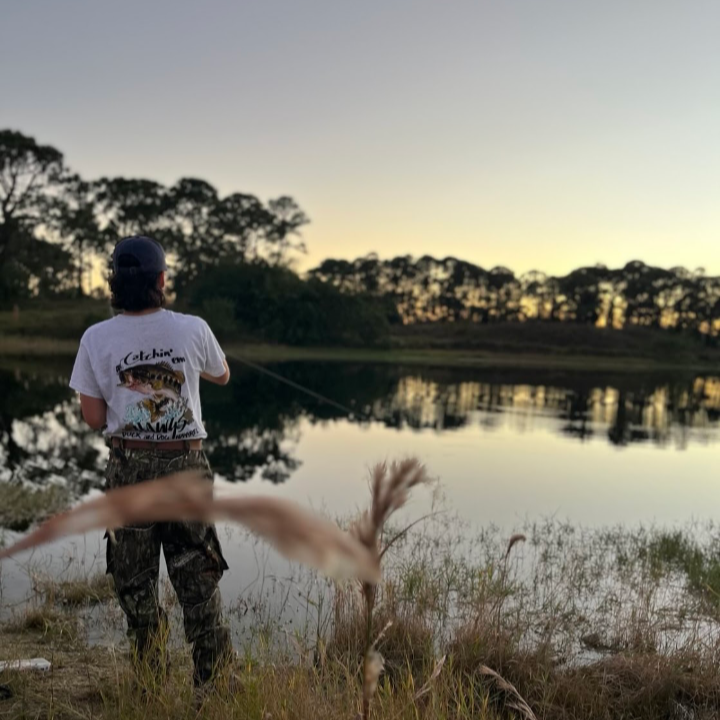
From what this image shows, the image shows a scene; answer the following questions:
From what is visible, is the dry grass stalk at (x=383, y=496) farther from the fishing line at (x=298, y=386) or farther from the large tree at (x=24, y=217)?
the large tree at (x=24, y=217)

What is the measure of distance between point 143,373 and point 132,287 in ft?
1.07

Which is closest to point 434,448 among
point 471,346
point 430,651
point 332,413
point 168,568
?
point 332,413

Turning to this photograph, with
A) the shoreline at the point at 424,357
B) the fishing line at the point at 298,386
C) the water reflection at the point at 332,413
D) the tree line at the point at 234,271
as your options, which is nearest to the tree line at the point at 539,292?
the tree line at the point at 234,271

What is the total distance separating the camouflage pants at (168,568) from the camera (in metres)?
2.56

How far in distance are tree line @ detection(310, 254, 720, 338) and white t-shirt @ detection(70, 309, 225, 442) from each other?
2581 inches

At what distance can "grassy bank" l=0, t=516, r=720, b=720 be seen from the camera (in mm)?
2329

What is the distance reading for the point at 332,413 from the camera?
19.1 meters

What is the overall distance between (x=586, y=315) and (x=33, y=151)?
53.0 meters

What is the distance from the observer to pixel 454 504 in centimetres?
916

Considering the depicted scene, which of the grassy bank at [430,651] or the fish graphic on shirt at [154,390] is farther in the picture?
the fish graphic on shirt at [154,390]

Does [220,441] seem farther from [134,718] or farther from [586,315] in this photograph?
[586,315]

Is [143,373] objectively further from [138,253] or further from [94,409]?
[138,253]

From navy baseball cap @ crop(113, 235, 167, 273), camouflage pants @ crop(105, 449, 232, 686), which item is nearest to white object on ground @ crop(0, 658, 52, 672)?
camouflage pants @ crop(105, 449, 232, 686)

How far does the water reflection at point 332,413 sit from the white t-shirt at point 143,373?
7013mm
